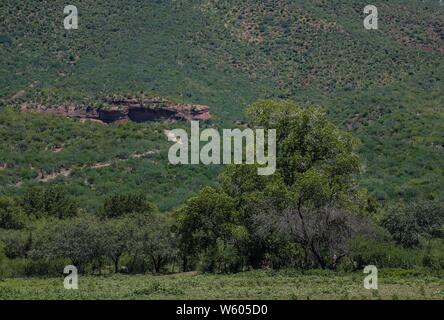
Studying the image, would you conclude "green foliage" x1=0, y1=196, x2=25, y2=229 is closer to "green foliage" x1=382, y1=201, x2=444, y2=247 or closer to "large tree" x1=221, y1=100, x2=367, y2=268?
"large tree" x1=221, y1=100, x2=367, y2=268

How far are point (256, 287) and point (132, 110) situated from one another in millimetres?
49160

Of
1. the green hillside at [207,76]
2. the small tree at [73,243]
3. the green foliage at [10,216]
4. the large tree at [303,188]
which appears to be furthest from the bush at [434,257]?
the green foliage at [10,216]

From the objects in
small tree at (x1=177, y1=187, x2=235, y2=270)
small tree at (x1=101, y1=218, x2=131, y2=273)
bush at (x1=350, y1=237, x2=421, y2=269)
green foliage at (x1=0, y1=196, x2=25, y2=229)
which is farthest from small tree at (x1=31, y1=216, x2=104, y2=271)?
bush at (x1=350, y1=237, x2=421, y2=269)

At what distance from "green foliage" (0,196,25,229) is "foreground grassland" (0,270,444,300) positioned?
627 inches

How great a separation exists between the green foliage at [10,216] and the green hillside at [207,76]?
8275 mm

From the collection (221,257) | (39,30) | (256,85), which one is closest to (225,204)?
(221,257)

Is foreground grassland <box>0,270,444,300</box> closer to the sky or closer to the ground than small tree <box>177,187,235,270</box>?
closer to the ground

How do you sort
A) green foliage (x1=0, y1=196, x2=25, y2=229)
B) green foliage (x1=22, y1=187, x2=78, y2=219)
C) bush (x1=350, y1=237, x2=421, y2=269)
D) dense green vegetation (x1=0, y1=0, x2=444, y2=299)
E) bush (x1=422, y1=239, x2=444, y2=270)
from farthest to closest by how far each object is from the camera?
green foliage (x1=22, y1=187, x2=78, y2=219), green foliage (x1=0, y1=196, x2=25, y2=229), bush (x1=350, y1=237, x2=421, y2=269), bush (x1=422, y1=239, x2=444, y2=270), dense green vegetation (x1=0, y1=0, x2=444, y2=299)

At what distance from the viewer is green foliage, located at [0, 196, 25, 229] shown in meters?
60.2

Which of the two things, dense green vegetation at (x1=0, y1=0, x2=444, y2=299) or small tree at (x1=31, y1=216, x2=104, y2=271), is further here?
small tree at (x1=31, y1=216, x2=104, y2=271)

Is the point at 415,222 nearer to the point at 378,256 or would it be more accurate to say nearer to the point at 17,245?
the point at 378,256

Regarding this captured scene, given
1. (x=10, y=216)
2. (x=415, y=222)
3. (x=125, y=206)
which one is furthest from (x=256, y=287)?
(x=10, y=216)

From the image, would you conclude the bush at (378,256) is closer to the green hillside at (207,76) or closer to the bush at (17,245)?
the green hillside at (207,76)

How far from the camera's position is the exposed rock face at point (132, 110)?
82.2 meters
